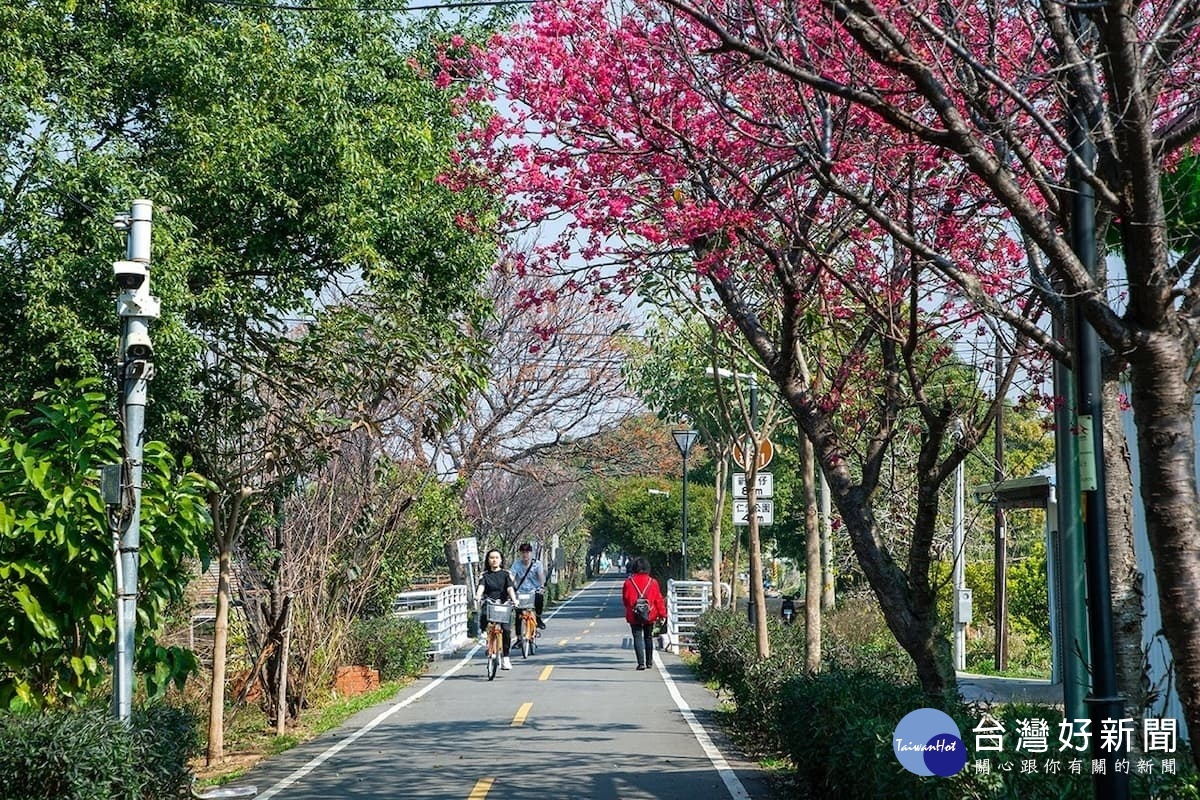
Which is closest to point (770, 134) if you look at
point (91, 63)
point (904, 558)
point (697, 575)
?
point (91, 63)

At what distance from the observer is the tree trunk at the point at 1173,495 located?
6.07 metres

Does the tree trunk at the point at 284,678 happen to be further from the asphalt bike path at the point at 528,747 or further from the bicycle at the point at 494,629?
the bicycle at the point at 494,629

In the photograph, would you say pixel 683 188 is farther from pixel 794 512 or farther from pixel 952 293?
pixel 794 512

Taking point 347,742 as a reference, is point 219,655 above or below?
above

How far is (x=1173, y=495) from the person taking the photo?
6172mm

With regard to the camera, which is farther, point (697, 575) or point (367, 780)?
point (697, 575)

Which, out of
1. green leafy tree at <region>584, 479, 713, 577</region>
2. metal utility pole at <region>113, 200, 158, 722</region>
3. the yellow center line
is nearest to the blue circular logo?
metal utility pole at <region>113, 200, 158, 722</region>

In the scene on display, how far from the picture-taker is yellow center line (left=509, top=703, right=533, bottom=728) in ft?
54.3

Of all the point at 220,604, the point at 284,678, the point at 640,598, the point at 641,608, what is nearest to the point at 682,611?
the point at 641,608

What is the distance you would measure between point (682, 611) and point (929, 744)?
26.1 m

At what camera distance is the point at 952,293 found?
10211mm

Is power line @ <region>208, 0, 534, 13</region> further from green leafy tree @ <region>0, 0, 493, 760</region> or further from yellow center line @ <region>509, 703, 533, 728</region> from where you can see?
yellow center line @ <region>509, 703, 533, 728</region>

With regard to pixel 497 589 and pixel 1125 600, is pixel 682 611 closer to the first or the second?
pixel 497 589

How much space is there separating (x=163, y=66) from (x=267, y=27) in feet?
3.51
